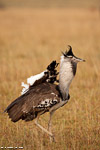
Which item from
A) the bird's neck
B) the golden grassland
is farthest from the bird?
the golden grassland

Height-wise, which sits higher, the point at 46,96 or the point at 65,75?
the point at 65,75

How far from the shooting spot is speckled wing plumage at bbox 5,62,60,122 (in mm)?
3920

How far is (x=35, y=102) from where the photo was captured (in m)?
3.97

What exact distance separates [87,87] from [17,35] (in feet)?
33.1

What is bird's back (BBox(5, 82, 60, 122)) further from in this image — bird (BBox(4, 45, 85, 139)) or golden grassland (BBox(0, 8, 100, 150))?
golden grassland (BBox(0, 8, 100, 150))

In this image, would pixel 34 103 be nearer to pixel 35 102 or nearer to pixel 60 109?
pixel 35 102

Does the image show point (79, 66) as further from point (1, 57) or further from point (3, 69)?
point (1, 57)

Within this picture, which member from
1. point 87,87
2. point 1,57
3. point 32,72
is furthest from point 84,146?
point 1,57

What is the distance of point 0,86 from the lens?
7031 mm

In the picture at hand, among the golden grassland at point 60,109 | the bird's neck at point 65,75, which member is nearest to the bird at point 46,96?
the bird's neck at point 65,75

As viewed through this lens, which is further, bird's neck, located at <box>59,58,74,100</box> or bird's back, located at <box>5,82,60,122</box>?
bird's neck, located at <box>59,58,74,100</box>

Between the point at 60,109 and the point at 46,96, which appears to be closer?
the point at 46,96

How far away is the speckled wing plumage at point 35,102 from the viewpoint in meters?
3.92

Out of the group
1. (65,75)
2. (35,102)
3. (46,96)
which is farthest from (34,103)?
(65,75)
